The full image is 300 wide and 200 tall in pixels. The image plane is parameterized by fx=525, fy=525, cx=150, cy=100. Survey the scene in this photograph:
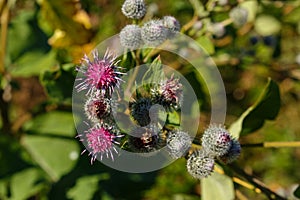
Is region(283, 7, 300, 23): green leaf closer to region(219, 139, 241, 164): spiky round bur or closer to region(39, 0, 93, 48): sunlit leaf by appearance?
region(39, 0, 93, 48): sunlit leaf

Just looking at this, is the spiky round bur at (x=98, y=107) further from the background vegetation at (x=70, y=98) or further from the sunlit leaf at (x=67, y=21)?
the sunlit leaf at (x=67, y=21)

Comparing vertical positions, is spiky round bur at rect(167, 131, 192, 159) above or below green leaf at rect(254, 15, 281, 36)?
above

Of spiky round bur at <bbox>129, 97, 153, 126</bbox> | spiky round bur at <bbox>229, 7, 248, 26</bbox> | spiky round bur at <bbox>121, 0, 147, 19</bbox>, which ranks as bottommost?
spiky round bur at <bbox>129, 97, 153, 126</bbox>

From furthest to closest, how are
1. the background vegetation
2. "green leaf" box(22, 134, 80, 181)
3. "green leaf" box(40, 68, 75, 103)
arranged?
"green leaf" box(22, 134, 80, 181), the background vegetation, "green leaf" box(40, 68, 75, 103)

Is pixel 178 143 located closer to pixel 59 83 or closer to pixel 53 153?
pixel 59 83

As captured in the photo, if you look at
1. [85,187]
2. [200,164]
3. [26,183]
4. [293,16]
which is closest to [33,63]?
[26,183]

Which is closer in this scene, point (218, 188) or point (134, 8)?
point (134, 8)

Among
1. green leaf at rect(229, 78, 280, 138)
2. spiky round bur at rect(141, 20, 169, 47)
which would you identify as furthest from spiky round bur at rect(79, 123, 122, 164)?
green leaf at rect(229, 78, 280, 138)
